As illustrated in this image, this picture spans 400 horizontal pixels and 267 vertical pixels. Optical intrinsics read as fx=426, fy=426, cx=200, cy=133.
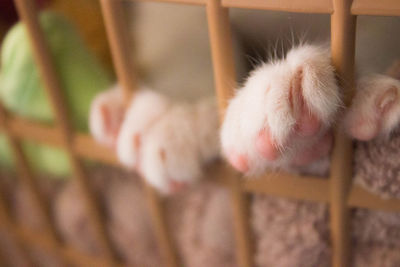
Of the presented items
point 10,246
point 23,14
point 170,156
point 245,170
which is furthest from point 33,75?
point 10,246

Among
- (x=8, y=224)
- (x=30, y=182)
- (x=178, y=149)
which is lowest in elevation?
(x=8, y=224)

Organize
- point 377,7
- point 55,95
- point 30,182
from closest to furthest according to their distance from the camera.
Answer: point 377,7 → point 55,95 → point 30,182

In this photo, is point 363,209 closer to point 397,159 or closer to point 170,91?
point 397,159

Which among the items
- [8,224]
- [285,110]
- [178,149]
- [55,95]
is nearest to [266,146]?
[285,110]

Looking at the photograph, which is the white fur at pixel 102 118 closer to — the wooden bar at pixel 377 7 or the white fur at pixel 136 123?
the white fur at pixel 136 123

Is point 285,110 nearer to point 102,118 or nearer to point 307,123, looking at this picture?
point 307,123

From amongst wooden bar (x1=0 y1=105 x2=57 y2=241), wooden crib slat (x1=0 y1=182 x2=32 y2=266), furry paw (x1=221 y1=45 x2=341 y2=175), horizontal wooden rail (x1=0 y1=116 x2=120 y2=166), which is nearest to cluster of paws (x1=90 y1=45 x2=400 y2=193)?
furry paw (x1=221 y1=45 x2=341 y2=175)

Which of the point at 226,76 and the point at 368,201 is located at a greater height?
the point at 226,76

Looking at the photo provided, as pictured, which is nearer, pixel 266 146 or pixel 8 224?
pixel 266 146
